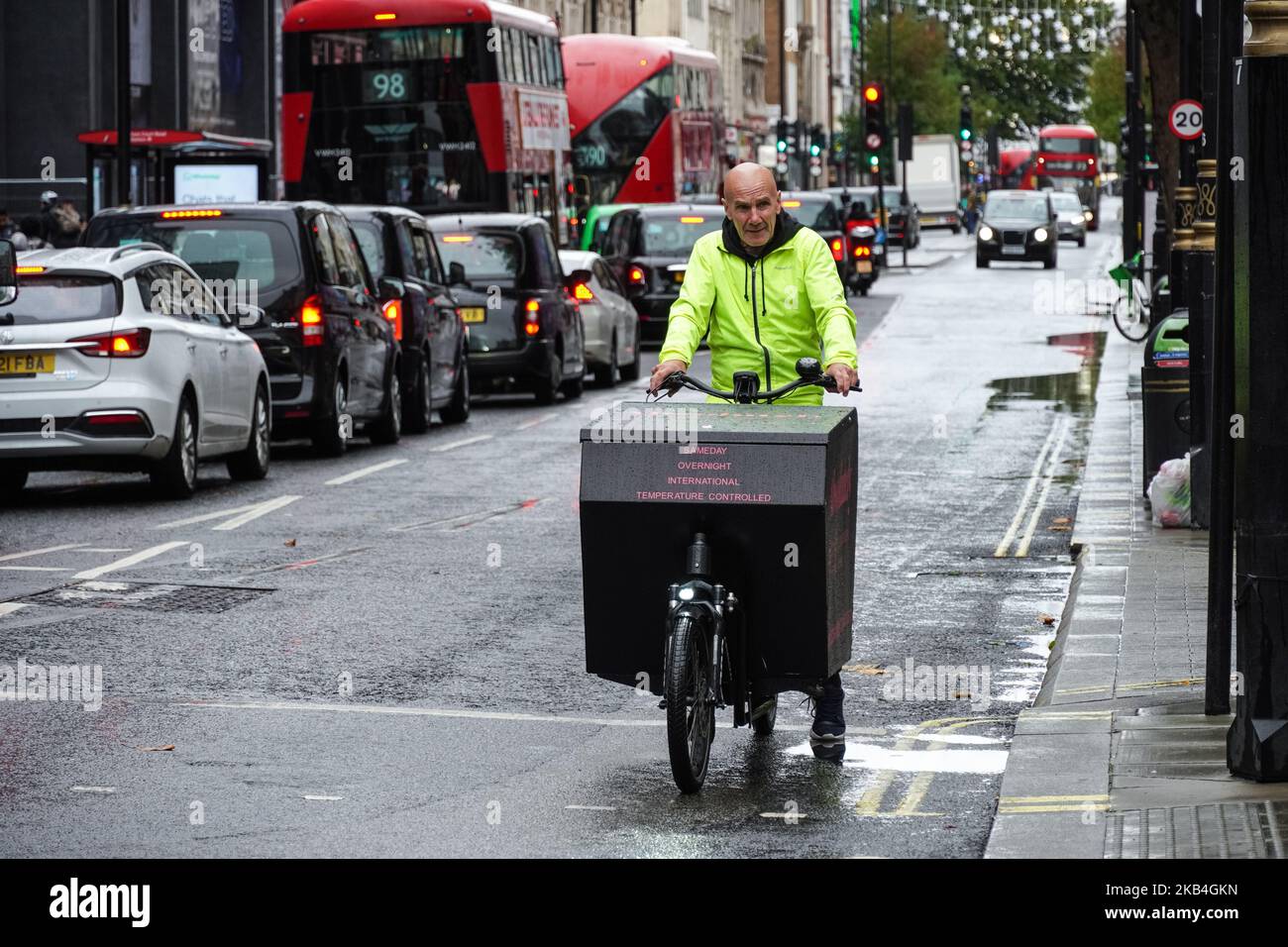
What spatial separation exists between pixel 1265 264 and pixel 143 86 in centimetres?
3842

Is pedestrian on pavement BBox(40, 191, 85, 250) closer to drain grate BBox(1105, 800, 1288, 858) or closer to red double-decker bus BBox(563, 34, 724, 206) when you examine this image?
red double-decker bus BBox(563, 34, 724, 206)

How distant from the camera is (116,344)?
51.1 feet

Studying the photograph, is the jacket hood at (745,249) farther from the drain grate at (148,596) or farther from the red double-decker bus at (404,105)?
the red double-decker bus at (404,105)

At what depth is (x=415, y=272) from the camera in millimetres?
22094

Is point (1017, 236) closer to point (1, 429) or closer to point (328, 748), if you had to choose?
point (1, 429)

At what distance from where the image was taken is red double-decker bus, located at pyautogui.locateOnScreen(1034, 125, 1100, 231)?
116 m

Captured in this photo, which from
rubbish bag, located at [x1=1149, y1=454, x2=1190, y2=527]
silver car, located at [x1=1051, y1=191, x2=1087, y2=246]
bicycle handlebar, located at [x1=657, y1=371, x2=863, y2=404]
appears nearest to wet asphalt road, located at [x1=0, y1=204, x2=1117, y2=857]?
rubbish bag, located at [x1=1149, y1=454, x2=1190, y2=527]

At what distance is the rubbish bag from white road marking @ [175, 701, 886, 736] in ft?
18.0

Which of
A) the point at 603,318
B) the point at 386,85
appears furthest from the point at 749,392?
the point at 386,85

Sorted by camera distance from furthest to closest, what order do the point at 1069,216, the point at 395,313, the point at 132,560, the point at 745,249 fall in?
the point at 1069,216 < the point at 395,313 < the point at 132,560 < the point at 745,249

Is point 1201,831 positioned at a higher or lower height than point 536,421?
lower

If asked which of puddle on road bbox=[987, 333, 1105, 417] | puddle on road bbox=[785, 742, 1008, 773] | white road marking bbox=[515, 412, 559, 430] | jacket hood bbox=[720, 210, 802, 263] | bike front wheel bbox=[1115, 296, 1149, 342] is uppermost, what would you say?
jacket hood bbox=[720, 210, 802, 263]

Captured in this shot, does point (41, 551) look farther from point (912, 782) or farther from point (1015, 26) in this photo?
point (1015, 26)

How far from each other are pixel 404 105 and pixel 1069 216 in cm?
4944
